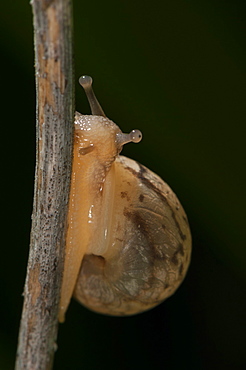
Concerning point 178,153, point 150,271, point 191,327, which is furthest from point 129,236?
point 191,327

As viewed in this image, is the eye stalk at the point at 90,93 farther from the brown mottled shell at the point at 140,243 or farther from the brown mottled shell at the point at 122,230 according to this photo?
the brown mottled shell at the point at 140,243

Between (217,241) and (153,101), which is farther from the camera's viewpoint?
(217,241)

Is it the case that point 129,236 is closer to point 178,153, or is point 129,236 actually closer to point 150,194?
point 150,194

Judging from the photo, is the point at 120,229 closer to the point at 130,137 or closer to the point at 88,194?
the point at 88,194

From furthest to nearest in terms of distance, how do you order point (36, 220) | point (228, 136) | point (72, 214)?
1. point (228, 136)
2. point (72, 214)
3. point (36, 220)

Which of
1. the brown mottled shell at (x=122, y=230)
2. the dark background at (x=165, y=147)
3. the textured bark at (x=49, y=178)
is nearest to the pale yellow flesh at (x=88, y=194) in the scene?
the brown mottled shell at (x=122, y=230)

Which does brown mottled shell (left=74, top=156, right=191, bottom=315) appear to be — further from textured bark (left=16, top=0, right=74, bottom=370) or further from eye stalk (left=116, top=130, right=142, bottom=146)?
textured bark (left=16, top=0, right=74, bottom=370)
